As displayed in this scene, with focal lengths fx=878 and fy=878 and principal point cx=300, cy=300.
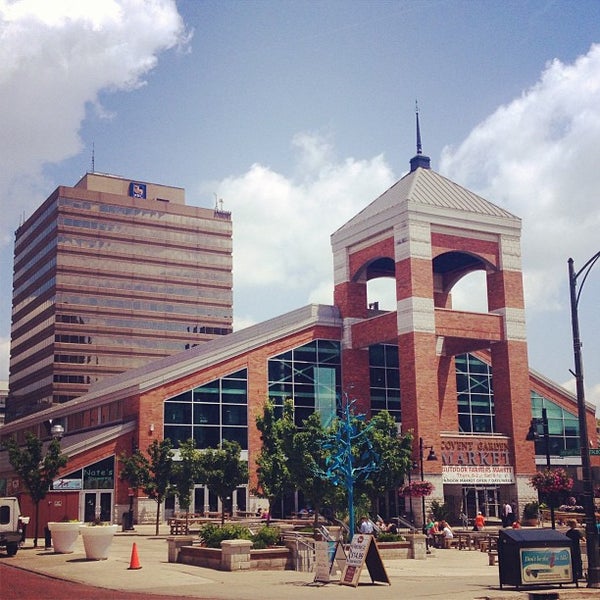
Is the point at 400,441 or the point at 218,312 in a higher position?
the point at 218,312

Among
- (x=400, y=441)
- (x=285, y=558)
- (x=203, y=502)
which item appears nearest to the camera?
(x=285, y=558)

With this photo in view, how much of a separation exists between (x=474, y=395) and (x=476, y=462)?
10.5 metres

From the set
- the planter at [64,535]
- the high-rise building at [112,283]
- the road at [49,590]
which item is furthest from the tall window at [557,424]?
the high-rise building at [112,283]

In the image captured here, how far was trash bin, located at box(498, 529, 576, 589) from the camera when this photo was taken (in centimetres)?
2336

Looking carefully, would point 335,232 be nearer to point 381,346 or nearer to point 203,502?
point 381,346

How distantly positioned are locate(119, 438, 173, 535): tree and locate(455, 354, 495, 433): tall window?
24.2 metres

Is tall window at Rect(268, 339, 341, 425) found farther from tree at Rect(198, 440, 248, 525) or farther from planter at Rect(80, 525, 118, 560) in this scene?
planter at Rect(80, 525, 118, 560)

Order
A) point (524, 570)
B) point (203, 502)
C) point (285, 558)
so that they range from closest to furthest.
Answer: point (524, 570)
point (285, 558)
point (203, 502)

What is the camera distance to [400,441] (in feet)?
144

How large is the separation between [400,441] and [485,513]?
16.8 meters

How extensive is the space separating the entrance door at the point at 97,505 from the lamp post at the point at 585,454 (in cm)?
3530

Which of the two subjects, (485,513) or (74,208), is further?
(74,208)

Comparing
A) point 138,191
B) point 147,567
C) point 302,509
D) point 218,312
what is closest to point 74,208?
point 138,191

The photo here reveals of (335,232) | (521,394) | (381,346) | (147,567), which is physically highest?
(335,232)
